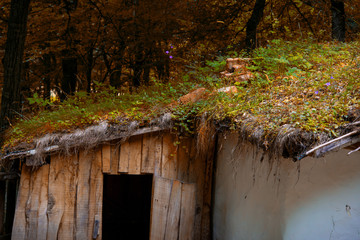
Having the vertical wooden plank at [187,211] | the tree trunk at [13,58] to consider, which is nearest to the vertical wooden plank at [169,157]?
the vertical wooden plank at [187,211]

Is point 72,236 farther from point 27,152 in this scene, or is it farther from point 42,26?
point 42,26

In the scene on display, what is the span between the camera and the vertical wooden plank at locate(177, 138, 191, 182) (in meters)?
5.06

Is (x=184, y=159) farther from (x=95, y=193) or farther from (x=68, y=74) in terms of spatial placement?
(x=68, y=74)

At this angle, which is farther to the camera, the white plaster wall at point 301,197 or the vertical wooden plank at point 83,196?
the vertical wooden plank at point 83,196

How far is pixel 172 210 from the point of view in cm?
492

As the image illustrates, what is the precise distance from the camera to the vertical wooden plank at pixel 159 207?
484 centimetres

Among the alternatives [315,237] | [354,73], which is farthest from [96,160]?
[354,73]

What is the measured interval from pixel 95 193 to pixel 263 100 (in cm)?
291

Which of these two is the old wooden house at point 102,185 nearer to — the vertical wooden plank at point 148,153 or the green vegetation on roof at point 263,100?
the vertical wooden plank at point 148,153

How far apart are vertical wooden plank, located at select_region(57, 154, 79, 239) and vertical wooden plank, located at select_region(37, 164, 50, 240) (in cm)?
21

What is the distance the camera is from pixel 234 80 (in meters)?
5.28

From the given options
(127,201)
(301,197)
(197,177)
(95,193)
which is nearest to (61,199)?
(95,193)

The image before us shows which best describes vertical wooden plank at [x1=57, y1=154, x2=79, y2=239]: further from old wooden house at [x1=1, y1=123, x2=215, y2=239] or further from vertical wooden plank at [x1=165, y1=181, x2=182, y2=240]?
vertical wooden plank at [x1=165, y1=181, x2=182, y2=240]

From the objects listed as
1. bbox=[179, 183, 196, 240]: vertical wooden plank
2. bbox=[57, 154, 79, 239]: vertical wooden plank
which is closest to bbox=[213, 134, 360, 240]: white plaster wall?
bbox=[179, 183, 196, 240]: vertical wooden plank
